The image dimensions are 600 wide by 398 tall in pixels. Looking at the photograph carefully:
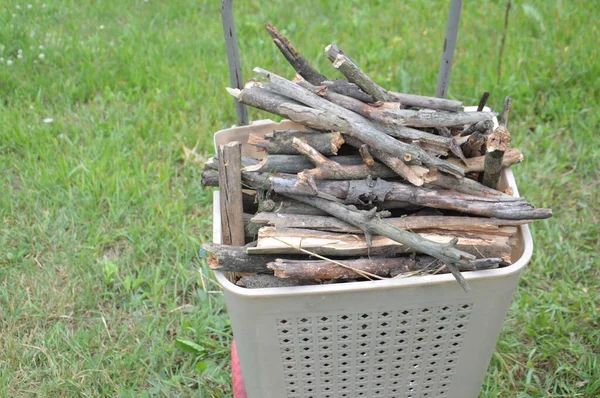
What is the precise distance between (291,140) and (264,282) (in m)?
0.42

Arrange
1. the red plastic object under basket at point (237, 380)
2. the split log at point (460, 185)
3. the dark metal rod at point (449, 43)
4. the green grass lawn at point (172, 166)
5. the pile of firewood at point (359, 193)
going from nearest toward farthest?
the pile of firewood at point (359, 193)
the split log at point (460, 185)
the dark metal rod at point (449, 43)
the red plastic object under basket at point (237, 380)
the green grass lawn at point (172, 166)

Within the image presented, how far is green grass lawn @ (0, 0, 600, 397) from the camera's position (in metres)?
2.36

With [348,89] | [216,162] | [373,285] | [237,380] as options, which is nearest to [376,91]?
[348,89]

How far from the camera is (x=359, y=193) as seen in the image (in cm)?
164

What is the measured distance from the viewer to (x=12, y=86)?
377cm

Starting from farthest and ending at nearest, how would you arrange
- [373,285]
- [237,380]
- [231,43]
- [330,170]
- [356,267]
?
[237,380], [231,43], [330,170], [356,267], [373,285]

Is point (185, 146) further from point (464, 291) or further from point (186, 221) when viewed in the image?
point (464, 291)

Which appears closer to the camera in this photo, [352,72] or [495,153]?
[495,153]

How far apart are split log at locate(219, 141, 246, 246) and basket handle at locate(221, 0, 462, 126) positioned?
0.28 metres

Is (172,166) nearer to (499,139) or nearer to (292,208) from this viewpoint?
(292,208)

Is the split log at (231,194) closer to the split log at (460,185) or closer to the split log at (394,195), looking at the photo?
the split log at (394,195)

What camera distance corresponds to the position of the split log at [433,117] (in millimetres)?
1674

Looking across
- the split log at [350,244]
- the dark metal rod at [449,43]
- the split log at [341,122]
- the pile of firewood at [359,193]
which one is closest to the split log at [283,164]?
the pile of firewood at [359,193]

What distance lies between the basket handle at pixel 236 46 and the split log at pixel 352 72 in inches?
9.2
